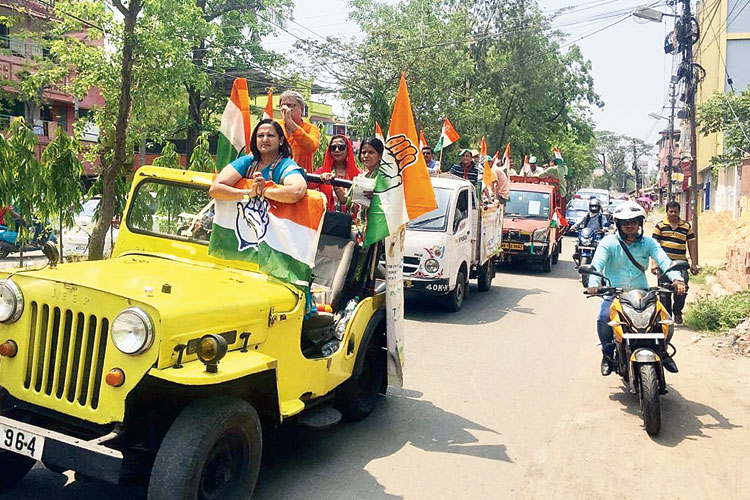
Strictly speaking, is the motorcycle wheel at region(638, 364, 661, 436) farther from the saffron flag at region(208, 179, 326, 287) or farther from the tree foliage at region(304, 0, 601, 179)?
the tree foliage at region(304, 0, 601, 179)

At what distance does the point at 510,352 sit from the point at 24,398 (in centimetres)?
614

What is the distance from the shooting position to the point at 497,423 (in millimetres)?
6062

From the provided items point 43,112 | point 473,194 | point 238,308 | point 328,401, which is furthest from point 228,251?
point 43,112

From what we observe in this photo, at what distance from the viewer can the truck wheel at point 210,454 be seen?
3377 mm

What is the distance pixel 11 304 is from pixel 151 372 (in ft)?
3.19

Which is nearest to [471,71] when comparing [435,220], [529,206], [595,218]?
[529,206]

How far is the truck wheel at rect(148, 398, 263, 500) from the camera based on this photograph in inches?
133

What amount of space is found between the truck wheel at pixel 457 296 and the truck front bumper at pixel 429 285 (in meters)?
0.28

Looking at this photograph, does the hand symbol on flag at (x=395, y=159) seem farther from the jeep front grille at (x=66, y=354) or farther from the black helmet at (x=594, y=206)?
the black helmet at (x=594, y=206)

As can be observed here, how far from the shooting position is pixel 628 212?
6582 millimetres

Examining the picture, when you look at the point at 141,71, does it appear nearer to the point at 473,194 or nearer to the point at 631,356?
the point at 473,194

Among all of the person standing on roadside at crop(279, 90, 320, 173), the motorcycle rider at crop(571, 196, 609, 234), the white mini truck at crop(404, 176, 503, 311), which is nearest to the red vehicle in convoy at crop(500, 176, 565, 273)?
the motorcycle rider at crop(571, 196, 609, 234)

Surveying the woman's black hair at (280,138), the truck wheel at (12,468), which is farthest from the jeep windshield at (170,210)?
the truck wheel at (12,468)

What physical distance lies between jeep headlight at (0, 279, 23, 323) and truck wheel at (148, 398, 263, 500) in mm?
1046
